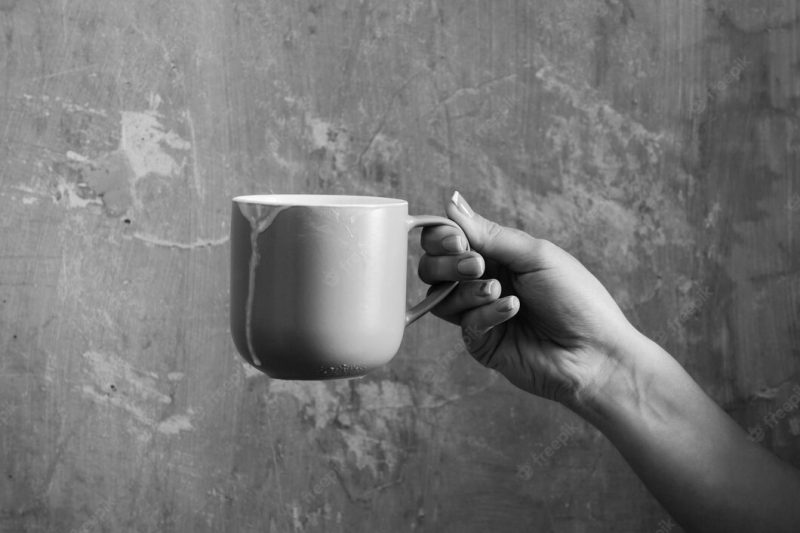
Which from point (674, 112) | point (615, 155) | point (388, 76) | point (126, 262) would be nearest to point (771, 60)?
point (674, 112)

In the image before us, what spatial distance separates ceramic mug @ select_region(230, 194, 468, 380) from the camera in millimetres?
940

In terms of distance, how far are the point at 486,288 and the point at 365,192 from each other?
1.57 ft

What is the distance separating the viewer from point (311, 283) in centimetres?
94

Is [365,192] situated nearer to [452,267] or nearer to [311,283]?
[452,267]

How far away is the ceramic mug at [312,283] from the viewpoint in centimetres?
94

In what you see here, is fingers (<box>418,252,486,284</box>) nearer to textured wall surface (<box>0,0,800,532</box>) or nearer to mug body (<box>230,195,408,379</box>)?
mug body (<box>230,195,408,379</box>)

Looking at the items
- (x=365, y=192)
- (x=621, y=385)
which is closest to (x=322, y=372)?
(x=621, y=385)

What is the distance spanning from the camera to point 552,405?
162cm

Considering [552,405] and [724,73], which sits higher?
[724,73]

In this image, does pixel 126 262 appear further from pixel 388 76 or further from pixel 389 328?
pixel 389 328

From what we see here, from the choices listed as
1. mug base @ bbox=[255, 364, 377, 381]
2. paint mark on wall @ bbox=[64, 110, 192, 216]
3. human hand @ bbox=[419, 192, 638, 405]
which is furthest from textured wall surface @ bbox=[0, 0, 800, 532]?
mug base @ bbox=[255, 364, 377, 381]

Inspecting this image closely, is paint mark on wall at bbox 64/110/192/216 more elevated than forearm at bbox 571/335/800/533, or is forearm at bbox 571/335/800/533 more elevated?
paint mark on wall at bbox 64/110/192/216

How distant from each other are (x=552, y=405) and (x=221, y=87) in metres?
0.78

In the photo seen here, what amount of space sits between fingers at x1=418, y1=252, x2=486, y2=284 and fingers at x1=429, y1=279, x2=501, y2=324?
0.11ft
